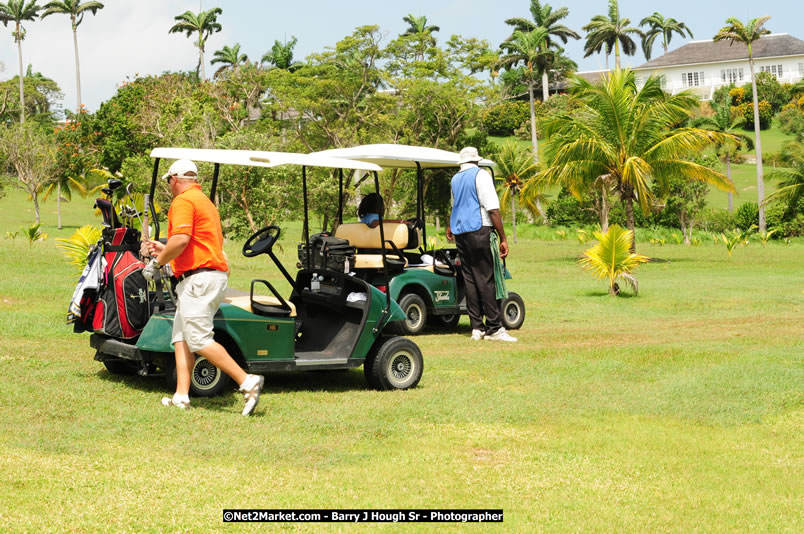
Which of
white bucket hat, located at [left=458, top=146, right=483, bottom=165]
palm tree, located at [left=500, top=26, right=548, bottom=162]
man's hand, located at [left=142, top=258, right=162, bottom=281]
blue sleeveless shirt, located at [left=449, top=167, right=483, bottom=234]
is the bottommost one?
man's hand, located at [left=142, top=258, right=162, bottom=281]

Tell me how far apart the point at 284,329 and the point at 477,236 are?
12.6 ft

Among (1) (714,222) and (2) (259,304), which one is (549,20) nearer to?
(1) (714,222)

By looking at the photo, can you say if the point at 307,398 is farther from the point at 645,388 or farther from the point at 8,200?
the point at 8,200

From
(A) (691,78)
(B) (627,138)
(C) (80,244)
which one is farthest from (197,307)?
(A) (691,78)

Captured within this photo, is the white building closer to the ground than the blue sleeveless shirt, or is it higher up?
higher up

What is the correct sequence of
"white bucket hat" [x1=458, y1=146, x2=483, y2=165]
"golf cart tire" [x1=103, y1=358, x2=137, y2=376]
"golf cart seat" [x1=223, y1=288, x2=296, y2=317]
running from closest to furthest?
"golf cart seat" [x1=223, y1=288, x2=296, y2=317] → "golf cart tire" [x1=103, y1=358, x2=137, y2=376] → "white bucket hat" [x1=458, y1=146, x2=483, y2=165]

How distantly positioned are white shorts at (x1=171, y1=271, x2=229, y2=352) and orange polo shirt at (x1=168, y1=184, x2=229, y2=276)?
84 millimetres

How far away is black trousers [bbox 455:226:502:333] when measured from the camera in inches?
420

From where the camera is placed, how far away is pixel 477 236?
10.6 metres

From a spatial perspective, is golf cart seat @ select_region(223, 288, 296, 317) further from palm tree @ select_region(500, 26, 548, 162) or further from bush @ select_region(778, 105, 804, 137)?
bush @ select_region(778, 105, 804, 137)

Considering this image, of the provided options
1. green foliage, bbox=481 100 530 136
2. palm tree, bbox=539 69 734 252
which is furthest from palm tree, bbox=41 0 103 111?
palm tree, bbox=539 69 734 252

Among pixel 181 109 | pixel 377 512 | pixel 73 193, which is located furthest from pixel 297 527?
pixel 73 193

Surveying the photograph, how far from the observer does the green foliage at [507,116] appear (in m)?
74.8

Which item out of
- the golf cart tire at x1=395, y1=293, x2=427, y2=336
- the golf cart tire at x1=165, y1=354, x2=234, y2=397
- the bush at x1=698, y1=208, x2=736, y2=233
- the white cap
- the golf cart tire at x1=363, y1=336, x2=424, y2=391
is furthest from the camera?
the bush at x1=698, y1=208, x2=736, y2=233
